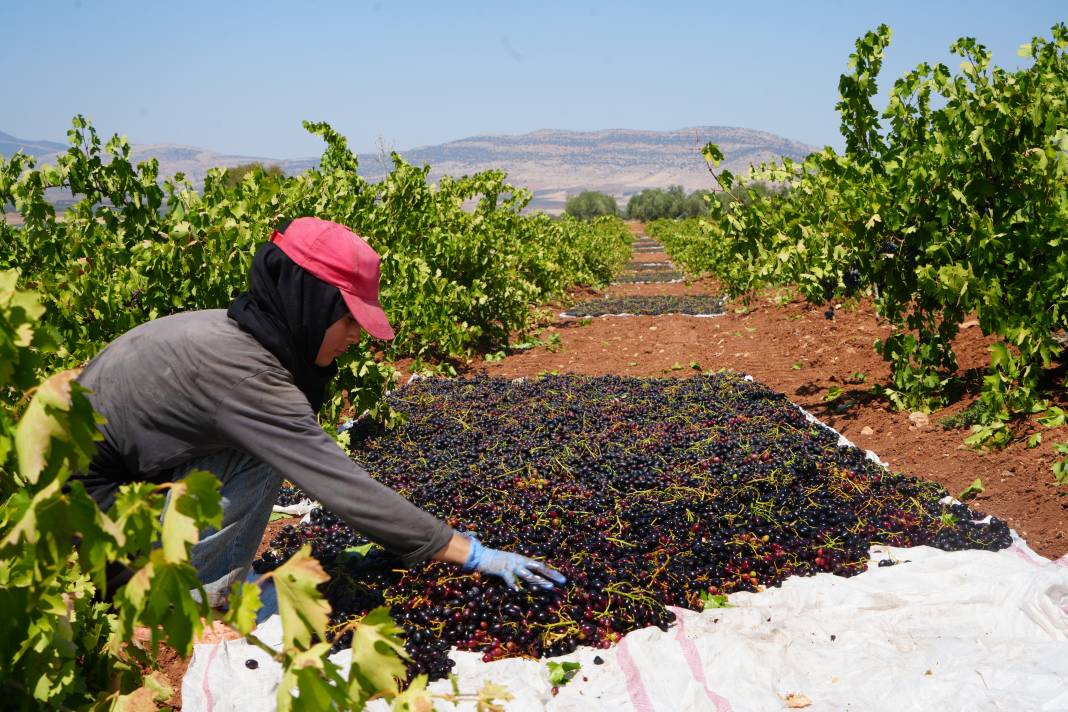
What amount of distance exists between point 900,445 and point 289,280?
179 inches

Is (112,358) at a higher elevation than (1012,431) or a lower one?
higher

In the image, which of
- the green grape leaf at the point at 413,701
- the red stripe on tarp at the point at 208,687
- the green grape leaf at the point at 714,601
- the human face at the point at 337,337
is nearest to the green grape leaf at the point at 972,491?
the green grape leaf at the point at 714,601

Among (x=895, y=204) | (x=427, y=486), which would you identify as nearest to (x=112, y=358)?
(x=427, y=486)

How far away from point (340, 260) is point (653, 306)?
13.0m

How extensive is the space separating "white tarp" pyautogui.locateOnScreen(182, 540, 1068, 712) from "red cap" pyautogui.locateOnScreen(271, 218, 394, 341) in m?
1.29

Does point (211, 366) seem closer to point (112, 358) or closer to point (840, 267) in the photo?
point (112, 358)

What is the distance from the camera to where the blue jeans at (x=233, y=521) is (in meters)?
3.09

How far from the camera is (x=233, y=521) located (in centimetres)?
322

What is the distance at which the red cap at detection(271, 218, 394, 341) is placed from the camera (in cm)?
271

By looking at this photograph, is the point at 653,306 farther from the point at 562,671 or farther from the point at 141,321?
the point at 562,671

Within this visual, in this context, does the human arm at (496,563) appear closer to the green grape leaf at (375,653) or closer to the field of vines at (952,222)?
the green grape leaf at (375,653)

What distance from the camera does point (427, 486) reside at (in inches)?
172

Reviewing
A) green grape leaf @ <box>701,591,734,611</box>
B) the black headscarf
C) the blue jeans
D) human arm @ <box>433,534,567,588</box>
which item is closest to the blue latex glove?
human arm @ <box>433,534,567,588</box>

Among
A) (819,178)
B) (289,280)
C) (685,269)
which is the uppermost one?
(819,178)
